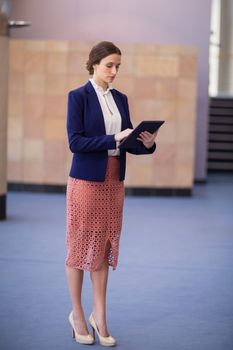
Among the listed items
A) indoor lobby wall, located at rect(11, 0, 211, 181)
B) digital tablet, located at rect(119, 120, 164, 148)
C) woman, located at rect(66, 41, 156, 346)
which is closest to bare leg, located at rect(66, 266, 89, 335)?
woman, located at rect(66, 41, 156, 346)

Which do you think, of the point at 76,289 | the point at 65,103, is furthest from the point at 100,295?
the point at 65,103

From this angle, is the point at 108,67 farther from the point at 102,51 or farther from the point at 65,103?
the point at 65,103

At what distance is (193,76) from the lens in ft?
42.0

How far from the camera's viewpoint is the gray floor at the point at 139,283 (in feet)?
16.3

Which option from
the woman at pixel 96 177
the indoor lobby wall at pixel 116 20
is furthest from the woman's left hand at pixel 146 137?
the indoor lobby wall at pixel 116 20

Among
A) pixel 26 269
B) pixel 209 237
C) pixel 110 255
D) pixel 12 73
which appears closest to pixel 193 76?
pixel 12 73

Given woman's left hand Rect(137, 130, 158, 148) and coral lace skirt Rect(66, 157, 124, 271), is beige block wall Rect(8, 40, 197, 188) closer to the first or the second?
coral lace skirt Rect(66, 157, 124, 271)

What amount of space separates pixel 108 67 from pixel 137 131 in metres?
0.46

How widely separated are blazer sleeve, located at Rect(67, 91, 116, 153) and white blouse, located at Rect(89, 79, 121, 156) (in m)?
0.13

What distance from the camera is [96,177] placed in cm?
460

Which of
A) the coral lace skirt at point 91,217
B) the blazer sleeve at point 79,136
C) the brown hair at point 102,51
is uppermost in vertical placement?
the brown hair at point 102,51

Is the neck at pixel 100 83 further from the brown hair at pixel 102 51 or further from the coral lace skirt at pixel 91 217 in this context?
the coral lace skirt at pixel 91 217

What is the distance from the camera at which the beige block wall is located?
12.6 m

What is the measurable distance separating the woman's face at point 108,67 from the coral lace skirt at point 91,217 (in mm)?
492
